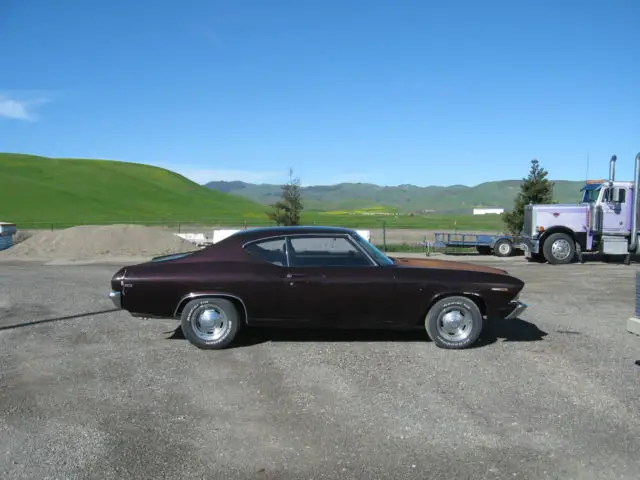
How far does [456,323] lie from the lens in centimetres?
661

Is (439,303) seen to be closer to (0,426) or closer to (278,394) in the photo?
(278,394)

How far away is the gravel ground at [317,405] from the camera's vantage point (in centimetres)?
372

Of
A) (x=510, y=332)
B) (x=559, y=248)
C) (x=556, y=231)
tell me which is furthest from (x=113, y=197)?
(x=510, y=332)

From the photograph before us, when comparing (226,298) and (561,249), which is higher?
(226,298)

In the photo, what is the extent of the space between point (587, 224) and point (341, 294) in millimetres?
15137

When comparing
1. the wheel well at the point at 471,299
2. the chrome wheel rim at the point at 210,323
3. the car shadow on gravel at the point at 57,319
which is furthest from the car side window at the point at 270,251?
the car shadow on gravel at the point at 57,319

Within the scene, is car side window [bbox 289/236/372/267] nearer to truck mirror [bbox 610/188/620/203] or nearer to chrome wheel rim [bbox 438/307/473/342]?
chrome wheel rim [bbox 438/307/473/342]

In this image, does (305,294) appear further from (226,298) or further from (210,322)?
(210,322)

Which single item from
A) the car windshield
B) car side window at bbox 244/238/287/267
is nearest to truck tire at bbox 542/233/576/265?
the car windshield

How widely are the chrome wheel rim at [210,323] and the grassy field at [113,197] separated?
232 ft

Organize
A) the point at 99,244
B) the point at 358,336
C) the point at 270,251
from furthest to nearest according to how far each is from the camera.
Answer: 1. the point at 99,244
2. the point at 358,336
3. the point at 270,251

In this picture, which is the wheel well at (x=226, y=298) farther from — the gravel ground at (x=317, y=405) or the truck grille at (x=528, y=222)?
the truck grille at (x=528, y=222)

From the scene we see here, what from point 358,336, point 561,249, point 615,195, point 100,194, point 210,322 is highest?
point 100,194

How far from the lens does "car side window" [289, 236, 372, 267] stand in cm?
668
